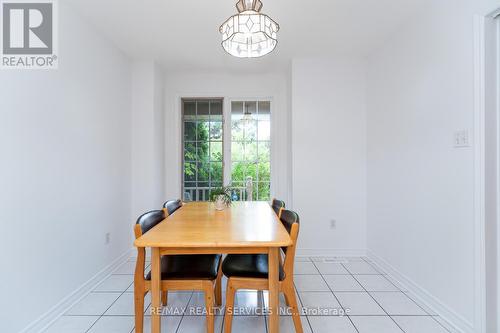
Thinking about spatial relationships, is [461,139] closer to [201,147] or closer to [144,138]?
[201,147]

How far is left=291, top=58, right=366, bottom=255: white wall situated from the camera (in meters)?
3.33

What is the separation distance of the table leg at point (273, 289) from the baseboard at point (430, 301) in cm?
138

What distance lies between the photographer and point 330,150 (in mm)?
3328

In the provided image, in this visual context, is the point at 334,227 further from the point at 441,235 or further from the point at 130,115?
the point at 130,115

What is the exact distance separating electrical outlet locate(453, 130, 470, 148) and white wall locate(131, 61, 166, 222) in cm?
312

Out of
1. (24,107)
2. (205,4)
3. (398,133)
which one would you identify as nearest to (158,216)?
(24,107)

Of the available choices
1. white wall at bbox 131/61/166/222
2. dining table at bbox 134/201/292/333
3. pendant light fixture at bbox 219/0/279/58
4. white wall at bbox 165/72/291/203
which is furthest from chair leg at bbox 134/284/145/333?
white wall at bbox 165/72/291/203

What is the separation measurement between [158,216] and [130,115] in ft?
6.20

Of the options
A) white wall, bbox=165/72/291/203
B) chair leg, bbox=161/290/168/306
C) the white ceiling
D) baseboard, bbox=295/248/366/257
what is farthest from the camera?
white wall, bbox=165/72/291/203

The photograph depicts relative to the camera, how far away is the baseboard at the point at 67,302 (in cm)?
179

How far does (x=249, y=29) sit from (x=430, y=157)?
5.95ft

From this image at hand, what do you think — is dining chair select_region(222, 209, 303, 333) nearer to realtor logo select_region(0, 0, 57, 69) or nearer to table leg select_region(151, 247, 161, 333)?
table leg select_region(151, 247, 161, 333)

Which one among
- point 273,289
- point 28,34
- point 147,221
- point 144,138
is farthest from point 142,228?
point 144,138

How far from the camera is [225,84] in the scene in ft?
12.6
